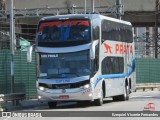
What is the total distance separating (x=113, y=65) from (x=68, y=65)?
4243 mm

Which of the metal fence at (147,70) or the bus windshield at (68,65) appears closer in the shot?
the bus windshield at (68,65)

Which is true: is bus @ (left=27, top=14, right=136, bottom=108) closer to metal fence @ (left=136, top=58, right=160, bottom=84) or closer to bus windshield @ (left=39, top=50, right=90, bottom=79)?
bus windshield @ (left=39, top=50, right=90, bottom=79)

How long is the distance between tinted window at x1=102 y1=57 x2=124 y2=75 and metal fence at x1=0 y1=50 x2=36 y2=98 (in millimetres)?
5391

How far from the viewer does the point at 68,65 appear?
2356 centimetres

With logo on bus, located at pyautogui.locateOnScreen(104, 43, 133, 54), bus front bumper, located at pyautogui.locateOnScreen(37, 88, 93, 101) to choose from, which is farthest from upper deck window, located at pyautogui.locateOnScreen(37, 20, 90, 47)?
logo on bus, located at pyautogui.locateOnScreen(104, 43, 133, 54)

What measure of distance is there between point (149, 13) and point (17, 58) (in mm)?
33784

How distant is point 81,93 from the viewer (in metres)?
23.3

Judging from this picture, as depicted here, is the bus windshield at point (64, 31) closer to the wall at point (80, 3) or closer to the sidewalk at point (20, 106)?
the sidewalk at point (20, 106)

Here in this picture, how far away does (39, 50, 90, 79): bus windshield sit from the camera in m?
23.5

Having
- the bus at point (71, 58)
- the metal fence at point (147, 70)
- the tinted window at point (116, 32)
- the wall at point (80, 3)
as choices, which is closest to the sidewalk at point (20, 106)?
the bus at point (71, 58)

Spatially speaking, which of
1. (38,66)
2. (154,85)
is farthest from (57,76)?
(154,85)

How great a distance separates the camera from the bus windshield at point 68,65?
2348 cm

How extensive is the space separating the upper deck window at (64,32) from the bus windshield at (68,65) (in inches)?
22.8

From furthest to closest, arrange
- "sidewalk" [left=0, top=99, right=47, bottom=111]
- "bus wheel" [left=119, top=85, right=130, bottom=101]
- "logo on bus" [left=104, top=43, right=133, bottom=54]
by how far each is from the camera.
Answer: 1. "bus wheel" [left=119, top=85, right=130, bottom=101]
2. "logo on bus" [left=104, top=43, right=133, bottom=54]
3. "sidewalk" [left=0, top=99, right=47, bottom=111]
